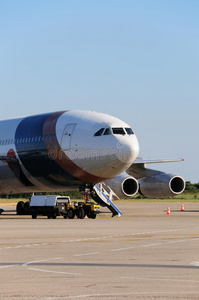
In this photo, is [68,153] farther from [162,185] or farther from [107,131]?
[162,185]

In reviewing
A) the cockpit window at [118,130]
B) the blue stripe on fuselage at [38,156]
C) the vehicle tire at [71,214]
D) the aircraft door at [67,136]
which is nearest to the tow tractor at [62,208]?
the vehicle tire at [71,214]

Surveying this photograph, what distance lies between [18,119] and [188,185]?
8569 cm

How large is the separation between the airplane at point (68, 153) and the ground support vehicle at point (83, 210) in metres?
1.57

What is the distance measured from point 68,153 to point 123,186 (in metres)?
7.37

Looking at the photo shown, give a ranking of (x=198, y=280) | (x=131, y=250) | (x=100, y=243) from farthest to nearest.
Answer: (x=100, y=243) < (x=131, y=250) < (x=198, y=280)

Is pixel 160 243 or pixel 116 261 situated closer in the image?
pixel 116 261

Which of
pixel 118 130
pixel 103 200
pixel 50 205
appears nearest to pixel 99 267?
pixel 118 130

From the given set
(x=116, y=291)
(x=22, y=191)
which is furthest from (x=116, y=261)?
(x=22, y=191)

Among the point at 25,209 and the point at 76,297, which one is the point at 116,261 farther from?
the point at 25,209

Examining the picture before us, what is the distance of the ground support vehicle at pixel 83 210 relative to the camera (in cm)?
3516

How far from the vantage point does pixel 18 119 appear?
1606 inches

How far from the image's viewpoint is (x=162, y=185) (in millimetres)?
45062

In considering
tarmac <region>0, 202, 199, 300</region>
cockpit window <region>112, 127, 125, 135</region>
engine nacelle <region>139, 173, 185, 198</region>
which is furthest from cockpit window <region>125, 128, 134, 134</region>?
tarmac <region>0, 202, 199, 300</region>

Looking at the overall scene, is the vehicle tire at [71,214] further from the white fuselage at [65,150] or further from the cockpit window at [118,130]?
the cockpit window at [118,130]
